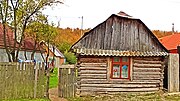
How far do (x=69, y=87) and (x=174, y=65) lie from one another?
22.0 ft

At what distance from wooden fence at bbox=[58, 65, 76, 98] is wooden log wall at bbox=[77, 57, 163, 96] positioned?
73cm

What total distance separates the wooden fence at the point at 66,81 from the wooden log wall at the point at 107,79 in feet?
2.38

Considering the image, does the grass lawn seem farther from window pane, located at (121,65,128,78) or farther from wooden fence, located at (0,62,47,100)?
wooden fence, located at (0,62,47,100)

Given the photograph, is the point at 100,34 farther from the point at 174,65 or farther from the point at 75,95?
the point at 174,65

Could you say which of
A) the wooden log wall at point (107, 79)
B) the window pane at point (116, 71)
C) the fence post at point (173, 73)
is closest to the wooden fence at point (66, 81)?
the wooden log wall at point (107, 79)

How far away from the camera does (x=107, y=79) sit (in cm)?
1745

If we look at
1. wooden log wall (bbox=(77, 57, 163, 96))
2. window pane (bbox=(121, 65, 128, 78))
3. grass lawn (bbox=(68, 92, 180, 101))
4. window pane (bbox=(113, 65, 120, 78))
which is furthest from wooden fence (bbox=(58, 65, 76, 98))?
window pane (bbox=(121, 65, 128, 78))

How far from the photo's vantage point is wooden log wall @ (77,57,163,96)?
57.0 feet

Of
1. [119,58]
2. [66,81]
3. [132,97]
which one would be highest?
[119,58]

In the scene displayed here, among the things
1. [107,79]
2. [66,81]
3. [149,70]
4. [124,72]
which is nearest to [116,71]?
[124,72]

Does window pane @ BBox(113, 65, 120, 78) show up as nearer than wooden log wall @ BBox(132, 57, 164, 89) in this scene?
Yes

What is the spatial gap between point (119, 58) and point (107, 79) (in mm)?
1425

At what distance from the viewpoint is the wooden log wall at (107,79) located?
17.4 m

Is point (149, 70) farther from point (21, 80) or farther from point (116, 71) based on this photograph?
point (21, 80)
